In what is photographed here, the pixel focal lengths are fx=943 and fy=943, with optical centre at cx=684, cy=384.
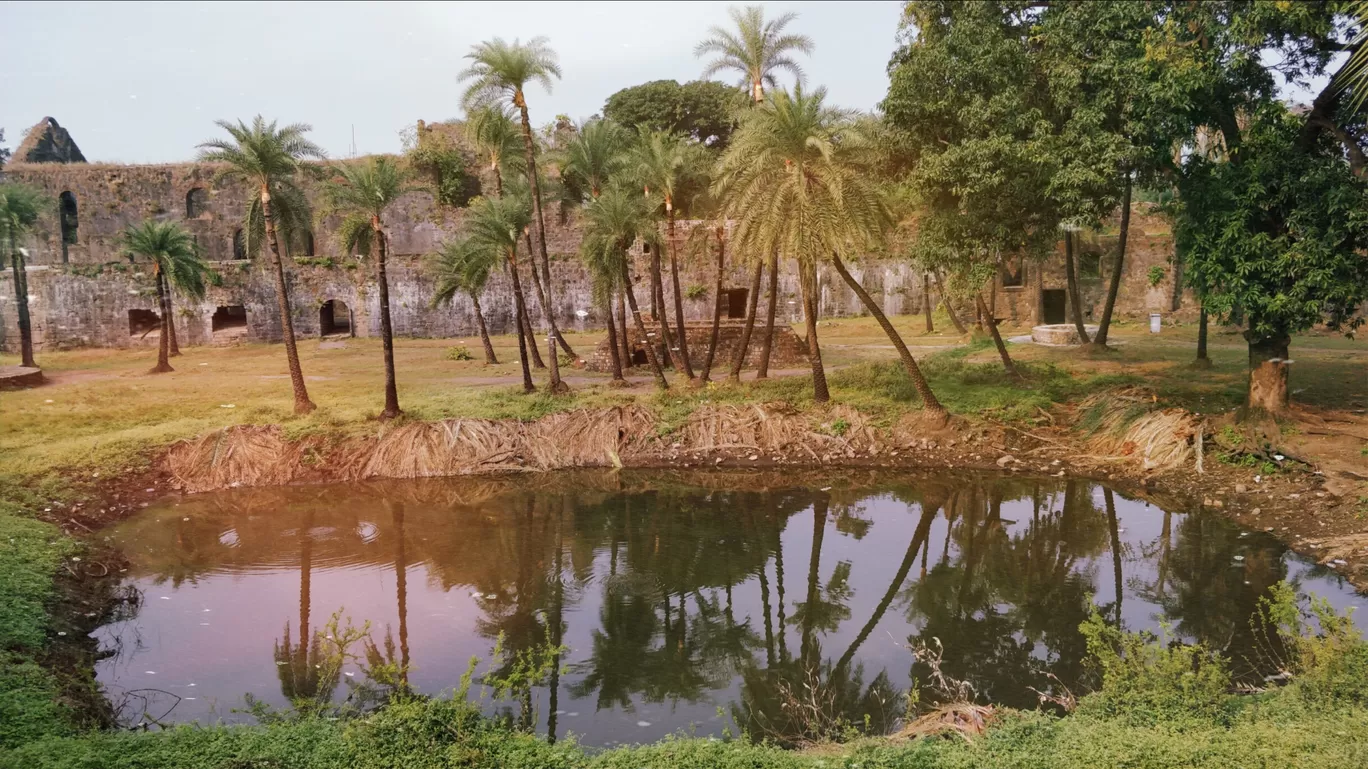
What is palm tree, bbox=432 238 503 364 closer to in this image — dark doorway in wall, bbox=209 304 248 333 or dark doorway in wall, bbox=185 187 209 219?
dark doorway in wall, bbox=209 304 248 333

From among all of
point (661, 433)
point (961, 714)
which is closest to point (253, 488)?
point (661, 433)

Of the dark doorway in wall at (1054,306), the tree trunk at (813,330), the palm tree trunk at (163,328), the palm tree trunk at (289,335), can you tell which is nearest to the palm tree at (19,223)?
the palm tree trunk at (163,328)

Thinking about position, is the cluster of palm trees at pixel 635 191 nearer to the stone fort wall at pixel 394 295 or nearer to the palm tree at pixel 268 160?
the palm tree at pixel 268 160

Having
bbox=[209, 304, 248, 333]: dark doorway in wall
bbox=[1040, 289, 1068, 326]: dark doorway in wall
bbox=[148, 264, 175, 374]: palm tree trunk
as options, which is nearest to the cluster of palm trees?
bbox=[148, 264, 175, 374]: palm tree trunk

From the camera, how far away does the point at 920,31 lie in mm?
18281

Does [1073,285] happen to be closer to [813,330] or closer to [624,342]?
[813,330]

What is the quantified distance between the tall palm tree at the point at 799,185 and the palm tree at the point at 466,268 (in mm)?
6224

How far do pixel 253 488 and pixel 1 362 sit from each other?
18258 mm

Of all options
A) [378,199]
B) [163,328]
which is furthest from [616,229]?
[163,328]

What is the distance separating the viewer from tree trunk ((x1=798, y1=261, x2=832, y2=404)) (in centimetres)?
1759

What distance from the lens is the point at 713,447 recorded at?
1761 centimetres

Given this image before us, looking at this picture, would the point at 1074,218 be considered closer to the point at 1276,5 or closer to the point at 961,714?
the point at 1276,5

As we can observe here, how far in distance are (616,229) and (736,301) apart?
51.1ft

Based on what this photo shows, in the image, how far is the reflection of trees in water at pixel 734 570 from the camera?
922 centimetres
